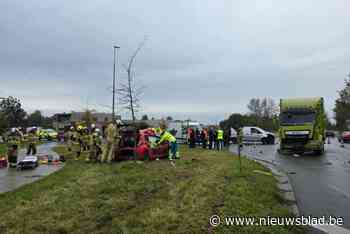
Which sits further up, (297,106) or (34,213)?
(297,106)

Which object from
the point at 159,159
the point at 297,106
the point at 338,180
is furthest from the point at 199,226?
the point at 297,106

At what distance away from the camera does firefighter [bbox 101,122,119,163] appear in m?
17.9

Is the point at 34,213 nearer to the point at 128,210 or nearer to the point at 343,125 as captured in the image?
the point at 128,210

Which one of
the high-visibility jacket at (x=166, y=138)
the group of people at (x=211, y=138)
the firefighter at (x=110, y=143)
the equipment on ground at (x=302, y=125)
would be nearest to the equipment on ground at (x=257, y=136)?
the group of people at (x=211, y=138)

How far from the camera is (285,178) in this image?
14.0 metres

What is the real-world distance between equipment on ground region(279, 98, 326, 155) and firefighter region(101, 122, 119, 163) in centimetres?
1240

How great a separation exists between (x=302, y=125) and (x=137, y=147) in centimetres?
1206

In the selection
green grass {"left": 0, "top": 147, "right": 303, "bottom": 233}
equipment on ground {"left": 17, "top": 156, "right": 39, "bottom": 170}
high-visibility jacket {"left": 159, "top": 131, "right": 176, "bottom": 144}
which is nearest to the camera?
green grass {"left": 0, "top": 147, "right": 303, "bottom": 233}

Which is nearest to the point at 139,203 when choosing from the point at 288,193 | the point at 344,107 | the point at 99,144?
the point at 288,193

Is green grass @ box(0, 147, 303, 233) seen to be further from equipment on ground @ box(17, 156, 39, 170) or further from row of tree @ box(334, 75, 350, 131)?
row of tree @ box(334, 75, 350, 131)

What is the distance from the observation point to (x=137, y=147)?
60.7ft

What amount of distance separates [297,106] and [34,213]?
2141 centimetres

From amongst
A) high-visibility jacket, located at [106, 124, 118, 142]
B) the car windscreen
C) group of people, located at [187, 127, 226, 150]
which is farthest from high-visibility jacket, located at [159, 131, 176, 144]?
group of people, located at [187, 127, 226, 150]

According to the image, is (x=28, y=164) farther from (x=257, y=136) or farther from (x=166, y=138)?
(x=257, y=136)
